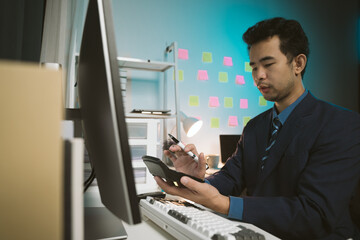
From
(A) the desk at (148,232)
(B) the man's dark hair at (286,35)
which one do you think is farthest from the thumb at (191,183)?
(B) the man's dark hair at (286,35)

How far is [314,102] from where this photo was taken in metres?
0.97

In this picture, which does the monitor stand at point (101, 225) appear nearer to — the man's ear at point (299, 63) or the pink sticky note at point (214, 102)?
the man's ear at point (299, 63)

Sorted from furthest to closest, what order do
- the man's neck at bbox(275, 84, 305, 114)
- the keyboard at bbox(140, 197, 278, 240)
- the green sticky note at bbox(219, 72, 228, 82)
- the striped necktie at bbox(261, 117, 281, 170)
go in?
the green sticky note at bbox(219, 72, 228, 82) → the man's neck at bbox(275, 84, 305, 114) → the striped necktie at bbox(261, 117, 281, 170) → the keyboard at bbox(140, 197, 278, 240)

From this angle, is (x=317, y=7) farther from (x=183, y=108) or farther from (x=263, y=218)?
(x=263, y=218)

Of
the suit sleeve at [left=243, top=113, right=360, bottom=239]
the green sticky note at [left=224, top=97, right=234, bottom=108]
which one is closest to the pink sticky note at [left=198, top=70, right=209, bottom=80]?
the green sticky note at [left=224, top=97, right=234, bottom=108]

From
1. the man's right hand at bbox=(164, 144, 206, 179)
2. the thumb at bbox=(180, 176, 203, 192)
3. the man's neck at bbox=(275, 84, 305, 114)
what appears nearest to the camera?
the thumb at bbox=(180, 176, 203, 192)

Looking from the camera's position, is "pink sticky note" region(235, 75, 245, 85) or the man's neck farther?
"pink sticky note" region(235, 75, 245, 85)

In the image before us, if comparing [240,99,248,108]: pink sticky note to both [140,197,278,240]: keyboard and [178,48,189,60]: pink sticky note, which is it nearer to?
[178,48,189,60]: pink sticky note

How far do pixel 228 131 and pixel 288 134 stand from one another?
1455 millimetres

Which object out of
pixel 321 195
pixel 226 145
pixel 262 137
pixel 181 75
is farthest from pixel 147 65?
pixel 321 195

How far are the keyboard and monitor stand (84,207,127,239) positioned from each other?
0.09m

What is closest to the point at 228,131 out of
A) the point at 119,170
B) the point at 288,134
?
the point at 288,134

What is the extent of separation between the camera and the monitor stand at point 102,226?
482 millimetres

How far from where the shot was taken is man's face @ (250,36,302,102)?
109cm
